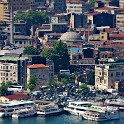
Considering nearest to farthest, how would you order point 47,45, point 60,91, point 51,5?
point 60,91
point 47,45
point 51,5

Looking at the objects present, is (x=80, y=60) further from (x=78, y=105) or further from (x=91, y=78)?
(x=78, y=105)

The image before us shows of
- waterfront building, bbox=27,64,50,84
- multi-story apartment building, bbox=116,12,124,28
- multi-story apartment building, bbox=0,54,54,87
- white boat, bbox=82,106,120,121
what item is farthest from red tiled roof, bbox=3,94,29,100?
multi-story apartment building, bbox=116,12,124,28

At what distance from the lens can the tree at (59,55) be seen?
40866 millimetres

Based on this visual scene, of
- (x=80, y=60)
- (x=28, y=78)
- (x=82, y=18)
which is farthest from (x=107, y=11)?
(x=28, y=78)

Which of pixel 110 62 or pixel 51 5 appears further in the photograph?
pixel 51 5

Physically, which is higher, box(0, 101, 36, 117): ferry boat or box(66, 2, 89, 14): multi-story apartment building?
box(66, 2, 89, 14): multi-story apartment building

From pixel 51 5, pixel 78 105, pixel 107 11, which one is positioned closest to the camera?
pixel 78 105

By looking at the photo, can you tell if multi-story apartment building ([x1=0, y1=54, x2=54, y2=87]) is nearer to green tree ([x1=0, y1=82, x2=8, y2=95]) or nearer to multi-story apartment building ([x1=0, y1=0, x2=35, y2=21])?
green tree ([x1=0, y1=82, x2=8, y2=95])

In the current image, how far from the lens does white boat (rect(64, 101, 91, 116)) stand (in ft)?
111

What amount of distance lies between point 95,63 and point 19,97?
6684mm

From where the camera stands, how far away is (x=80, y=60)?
1642 inches

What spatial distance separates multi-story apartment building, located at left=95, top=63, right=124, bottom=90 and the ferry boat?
3.84m

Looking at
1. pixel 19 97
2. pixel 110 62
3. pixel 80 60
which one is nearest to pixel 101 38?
pixel 80 60

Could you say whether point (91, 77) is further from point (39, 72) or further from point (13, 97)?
point (13, 97)
